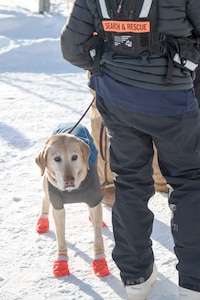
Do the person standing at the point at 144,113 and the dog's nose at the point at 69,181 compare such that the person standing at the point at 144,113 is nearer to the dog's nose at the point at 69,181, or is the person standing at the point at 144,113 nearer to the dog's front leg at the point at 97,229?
the dog's nose at the point at 69,181

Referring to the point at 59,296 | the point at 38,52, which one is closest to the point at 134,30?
the point at 59,296

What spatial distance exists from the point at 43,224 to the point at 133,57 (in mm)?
1531

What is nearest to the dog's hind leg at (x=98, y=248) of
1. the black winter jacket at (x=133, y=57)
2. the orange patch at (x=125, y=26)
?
the black winter jacket at (x=133, y=57)

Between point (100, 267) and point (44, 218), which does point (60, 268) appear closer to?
point (100, 267)

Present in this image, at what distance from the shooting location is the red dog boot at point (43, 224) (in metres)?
3.53

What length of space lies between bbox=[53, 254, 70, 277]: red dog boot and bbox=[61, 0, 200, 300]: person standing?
422mm

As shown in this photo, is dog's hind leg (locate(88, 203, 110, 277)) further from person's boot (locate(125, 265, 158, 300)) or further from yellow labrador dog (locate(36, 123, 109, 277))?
person's boot (locate(125, 265, 158, 300))

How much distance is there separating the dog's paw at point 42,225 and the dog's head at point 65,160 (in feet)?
1.89

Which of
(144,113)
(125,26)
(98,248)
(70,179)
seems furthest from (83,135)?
(125,26)

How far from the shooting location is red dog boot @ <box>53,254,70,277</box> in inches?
121

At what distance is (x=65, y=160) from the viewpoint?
2959 millimetres

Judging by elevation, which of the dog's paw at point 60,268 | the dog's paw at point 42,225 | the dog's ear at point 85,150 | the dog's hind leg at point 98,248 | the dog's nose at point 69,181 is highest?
the dog's ear at point 85,150

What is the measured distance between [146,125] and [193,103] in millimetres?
223

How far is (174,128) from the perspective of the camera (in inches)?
94.8
